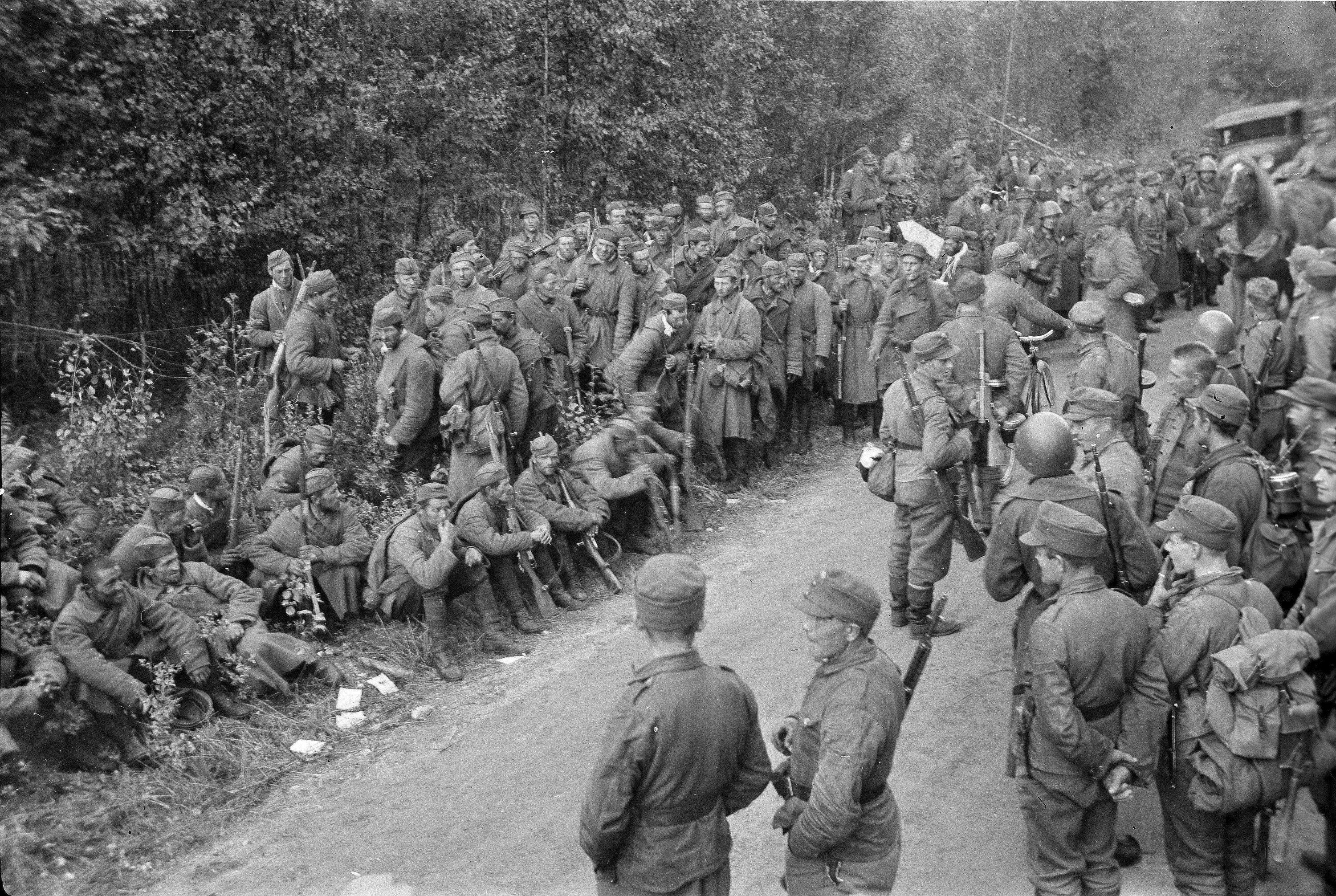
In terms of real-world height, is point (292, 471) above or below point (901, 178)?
below

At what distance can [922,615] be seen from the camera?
802 cm

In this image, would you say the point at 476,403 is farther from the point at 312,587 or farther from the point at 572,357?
the point at 572,357

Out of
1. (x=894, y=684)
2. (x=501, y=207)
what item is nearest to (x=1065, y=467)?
(x=894, y=684)

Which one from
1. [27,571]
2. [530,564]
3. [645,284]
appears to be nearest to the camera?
[27,571]

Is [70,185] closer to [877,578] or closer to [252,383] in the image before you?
[252,383]

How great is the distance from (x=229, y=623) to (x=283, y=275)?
4.62m

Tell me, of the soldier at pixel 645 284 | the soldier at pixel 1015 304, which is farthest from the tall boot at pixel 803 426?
the soldier at pixel 1015 304

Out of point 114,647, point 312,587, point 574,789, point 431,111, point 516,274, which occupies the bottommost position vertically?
point 574,789

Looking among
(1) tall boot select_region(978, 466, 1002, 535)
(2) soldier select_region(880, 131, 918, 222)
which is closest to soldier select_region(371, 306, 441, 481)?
(1) tall boot select_region(978, 466, 1002, 535)

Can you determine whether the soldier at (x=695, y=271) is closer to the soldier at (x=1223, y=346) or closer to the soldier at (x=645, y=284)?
the soldier at (x=645, y=284)

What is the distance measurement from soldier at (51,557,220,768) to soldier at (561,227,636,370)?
5829 mm

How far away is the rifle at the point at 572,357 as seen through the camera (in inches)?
456

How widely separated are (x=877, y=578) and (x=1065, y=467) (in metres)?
3.63

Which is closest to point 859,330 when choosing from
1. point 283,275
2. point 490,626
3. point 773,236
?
point 773,236
